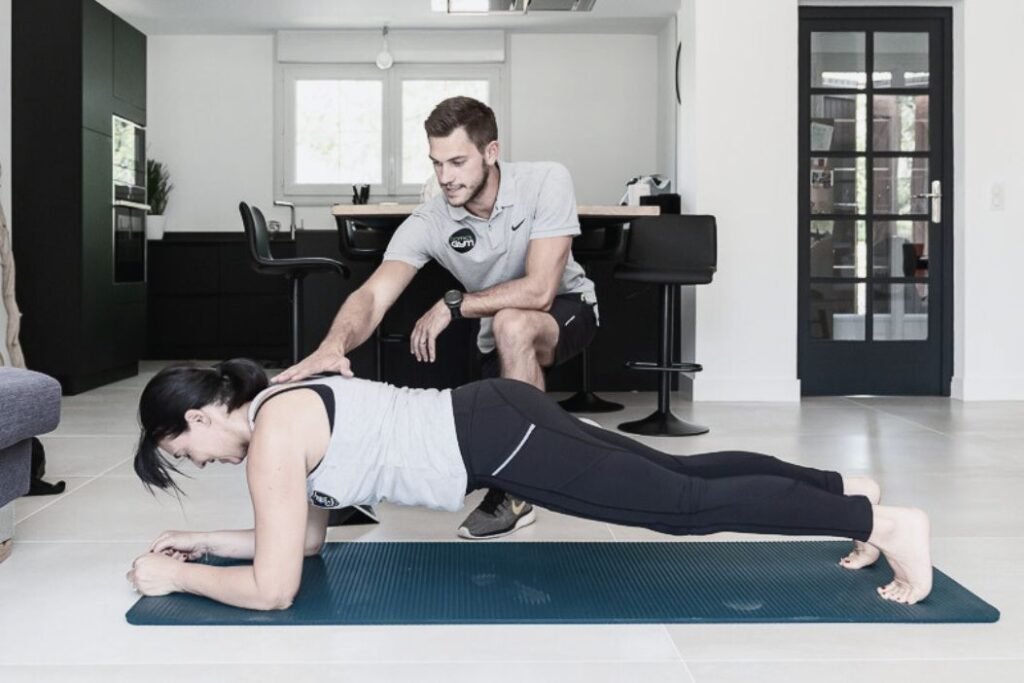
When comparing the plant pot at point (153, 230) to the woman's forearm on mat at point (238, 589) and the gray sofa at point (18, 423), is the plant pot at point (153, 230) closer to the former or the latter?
the gray sofa at point (18, 423)

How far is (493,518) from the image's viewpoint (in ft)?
9.32

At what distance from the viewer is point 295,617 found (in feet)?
6.82

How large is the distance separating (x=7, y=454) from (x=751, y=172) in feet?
14.3

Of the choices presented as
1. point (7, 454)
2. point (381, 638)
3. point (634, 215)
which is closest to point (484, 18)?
point (634, 215)

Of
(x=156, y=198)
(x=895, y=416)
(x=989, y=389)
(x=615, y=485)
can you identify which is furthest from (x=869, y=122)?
(x=156, y=198)

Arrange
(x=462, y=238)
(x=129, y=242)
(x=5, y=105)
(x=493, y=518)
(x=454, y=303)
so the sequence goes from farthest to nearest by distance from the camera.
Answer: (x=129, y=242), (x=5, y=105), (x=462, y=238), (x=454, y=303), (x=493, y=518)

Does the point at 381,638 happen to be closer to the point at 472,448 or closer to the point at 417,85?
the point at 472,448

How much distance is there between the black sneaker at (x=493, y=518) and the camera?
282 cm

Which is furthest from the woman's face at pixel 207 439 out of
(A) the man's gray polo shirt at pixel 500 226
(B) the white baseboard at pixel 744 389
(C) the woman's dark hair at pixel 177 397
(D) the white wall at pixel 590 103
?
(D) the white wall at pixel 590 103

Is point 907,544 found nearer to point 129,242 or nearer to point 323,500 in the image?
point 323,500

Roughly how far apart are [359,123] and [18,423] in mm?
6963

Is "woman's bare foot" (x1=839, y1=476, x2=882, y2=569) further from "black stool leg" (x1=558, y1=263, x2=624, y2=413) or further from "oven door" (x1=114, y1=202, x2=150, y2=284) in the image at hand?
"oven door" (x1=114, y1=202, x2=150, y2=284)

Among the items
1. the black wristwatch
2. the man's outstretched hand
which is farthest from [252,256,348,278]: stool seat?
the man's outstretched hand

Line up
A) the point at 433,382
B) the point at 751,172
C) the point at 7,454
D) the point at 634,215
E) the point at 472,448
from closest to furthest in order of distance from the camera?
the point at 472,448
the point at 7,454
the point at 634,215
the point at 433,382
the point at 751,172
